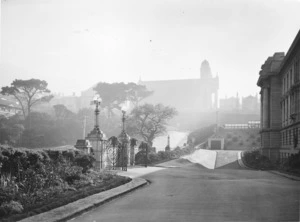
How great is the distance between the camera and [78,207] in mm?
9586

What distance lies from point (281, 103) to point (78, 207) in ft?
116

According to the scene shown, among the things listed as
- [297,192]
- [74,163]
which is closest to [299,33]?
[297,192]

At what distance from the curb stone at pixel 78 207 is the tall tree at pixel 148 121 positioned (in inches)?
1728

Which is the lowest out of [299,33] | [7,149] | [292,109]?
[7,149]

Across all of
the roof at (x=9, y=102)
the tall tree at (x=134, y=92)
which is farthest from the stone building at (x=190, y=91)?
the roof at (x=9, y=102)

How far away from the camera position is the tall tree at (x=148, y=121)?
2265 inches

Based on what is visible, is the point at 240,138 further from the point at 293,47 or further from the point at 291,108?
the point at 293,47

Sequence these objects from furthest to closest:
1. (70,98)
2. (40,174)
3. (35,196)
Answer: (70,98) → (40,174) → (35,196)

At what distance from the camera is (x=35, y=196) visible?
10406mm

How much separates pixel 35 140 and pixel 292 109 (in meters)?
40.0

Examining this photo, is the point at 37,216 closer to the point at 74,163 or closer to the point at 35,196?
the point at 35,196

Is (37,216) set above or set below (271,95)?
below

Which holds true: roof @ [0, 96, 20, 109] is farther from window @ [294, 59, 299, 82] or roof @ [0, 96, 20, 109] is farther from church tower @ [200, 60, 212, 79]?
church tower @ [200, 60, 212, 79]

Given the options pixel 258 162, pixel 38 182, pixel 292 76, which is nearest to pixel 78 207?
pixel 38 182
